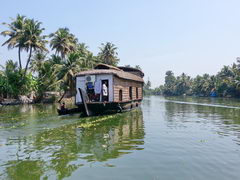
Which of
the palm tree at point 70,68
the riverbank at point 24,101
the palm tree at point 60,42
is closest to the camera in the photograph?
the riverbank at point 24,101

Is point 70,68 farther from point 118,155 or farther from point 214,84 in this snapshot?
point 214,84

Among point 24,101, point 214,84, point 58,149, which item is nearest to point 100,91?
point 58,149

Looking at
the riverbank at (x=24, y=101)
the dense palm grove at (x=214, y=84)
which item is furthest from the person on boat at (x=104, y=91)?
the dense palm grove at (x=214, y=84)

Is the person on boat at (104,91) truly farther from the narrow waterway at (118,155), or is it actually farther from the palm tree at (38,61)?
the palm tree at (38,61)

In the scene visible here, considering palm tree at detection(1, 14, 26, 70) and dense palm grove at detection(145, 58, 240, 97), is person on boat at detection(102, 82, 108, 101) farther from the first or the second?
dense palm grove at detection(145, 58, 240, 97)

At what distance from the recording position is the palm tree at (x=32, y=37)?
36.7 meters

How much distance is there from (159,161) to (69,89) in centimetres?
3379

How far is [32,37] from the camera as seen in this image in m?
36.9

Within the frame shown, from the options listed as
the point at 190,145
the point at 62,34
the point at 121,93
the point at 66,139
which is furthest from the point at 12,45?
the point at 190,145

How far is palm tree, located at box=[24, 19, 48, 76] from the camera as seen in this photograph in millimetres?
36719

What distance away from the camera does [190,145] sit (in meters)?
9.21

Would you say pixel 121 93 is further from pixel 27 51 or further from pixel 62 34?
pixel 62 34

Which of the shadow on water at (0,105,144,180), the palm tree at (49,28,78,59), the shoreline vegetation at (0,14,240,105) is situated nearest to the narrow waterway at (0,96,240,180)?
the shadow on water at (0,105,144,180)

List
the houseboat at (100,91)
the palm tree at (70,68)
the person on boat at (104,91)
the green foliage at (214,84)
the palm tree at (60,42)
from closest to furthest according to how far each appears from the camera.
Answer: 1. the houseboat at (100,91)
2. the person on boat at (104,91)
3. the palm tree at (70,68)
4. the palm tree at (60,42)
5. the green foliage at (214,84)
